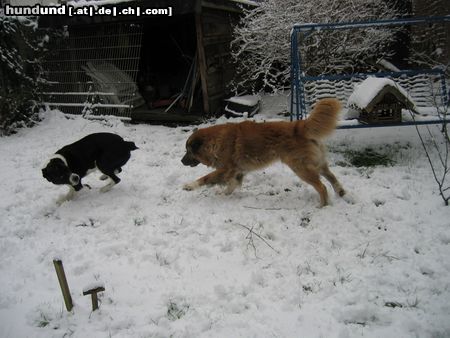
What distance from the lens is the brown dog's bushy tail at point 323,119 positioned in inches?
143

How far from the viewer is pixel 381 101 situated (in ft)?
17.4

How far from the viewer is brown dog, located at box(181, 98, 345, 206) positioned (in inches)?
146

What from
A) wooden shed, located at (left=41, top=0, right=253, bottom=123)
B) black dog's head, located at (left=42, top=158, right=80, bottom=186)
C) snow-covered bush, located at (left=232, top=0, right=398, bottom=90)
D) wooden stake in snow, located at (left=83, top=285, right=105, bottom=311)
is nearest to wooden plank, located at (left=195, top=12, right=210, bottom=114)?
wooden shed, located at (left=41, top=0, right=253, bottom=123)

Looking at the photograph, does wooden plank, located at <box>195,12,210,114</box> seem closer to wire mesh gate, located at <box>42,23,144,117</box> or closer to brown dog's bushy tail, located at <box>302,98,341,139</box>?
wire mesh gate, located at <box>42,23,144,117</box>

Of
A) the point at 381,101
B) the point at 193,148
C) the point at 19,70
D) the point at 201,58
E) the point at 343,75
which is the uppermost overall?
the point at 201,58

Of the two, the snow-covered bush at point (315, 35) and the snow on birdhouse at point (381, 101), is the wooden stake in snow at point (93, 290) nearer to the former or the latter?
the snow on birdhouse at point (381, 101)

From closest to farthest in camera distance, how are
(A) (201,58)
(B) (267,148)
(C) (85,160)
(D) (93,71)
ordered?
(B) (267,148)
(C) (85,160)
(A) (201,58)
(D) (93,71)

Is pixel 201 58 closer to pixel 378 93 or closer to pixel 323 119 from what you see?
pixel 378 93

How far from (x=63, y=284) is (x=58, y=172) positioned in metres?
1.97

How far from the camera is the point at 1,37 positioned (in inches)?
291

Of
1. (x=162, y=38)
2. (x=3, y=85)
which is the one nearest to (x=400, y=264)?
(x=3, y=85)

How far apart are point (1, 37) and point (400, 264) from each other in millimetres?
8483

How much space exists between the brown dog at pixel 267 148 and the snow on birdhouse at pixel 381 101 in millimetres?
1865

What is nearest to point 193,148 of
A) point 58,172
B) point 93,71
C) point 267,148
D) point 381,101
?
point 267,148
